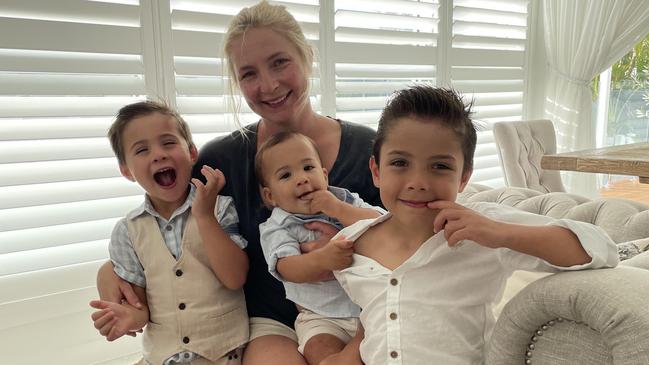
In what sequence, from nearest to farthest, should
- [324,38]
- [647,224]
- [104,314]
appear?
[104,314]
[647,224]
[324,38]

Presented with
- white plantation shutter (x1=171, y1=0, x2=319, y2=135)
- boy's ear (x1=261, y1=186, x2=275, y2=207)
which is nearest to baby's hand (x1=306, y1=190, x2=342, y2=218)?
boy's ear (x1=261, y1=186, x2=275, y2=207)

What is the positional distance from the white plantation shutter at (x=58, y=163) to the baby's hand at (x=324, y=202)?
1.29 meters

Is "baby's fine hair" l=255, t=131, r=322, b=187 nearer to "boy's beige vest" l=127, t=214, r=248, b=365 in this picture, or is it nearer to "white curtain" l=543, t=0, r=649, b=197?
"boy's beige vest" l=127, t=214, r=248, b=365

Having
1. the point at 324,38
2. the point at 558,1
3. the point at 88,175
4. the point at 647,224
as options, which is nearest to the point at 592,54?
the point at 558,1

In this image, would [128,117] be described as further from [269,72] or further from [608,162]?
[608,162]

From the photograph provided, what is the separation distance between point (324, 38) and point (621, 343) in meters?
2.34

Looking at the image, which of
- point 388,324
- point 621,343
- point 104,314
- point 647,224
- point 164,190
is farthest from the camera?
point 647,224

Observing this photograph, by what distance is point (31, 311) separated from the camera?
6.64 ft

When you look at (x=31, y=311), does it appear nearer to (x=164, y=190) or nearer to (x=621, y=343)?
(x=164, y=190)

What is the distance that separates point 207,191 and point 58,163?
117cm

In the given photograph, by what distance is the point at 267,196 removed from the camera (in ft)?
4.34

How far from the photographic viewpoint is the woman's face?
134 centimetres

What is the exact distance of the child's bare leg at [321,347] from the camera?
1.13 m

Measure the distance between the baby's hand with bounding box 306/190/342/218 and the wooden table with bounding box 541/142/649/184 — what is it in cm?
156
